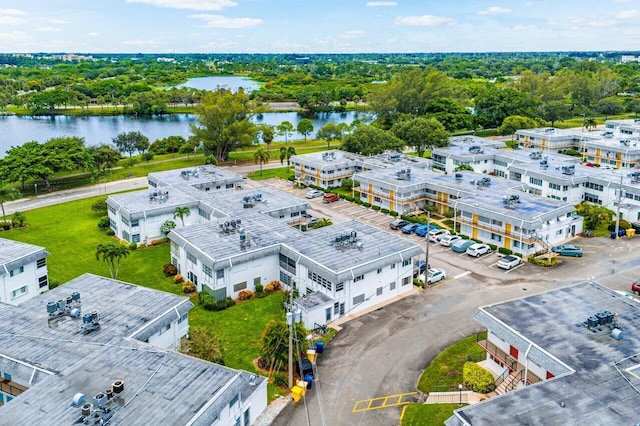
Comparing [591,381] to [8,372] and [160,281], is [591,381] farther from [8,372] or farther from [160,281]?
[160,281]

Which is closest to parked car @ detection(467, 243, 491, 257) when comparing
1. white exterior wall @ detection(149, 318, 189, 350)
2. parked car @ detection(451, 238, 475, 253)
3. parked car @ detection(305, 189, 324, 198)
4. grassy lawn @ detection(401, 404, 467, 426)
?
parked car @ detection(451, 238, 475, 253)

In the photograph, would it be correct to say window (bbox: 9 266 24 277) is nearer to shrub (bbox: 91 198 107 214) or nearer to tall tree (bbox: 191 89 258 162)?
shrub (bbox: 91 198 107 214)

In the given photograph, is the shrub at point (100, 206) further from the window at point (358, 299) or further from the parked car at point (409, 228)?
the window at point (358, 299)

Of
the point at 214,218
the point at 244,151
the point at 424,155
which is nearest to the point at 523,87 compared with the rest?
the point at 424,155

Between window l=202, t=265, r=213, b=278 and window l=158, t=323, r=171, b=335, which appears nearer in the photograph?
window l=158, t=323, r=171, b=335

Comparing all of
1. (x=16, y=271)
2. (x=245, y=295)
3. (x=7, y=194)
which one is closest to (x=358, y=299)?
(x=245, y=295)

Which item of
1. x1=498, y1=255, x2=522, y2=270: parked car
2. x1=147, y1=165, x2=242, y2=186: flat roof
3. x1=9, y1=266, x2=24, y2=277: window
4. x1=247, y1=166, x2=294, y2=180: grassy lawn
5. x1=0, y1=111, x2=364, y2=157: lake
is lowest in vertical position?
x1=498, y1=255, x2=522, y2=270: parked car

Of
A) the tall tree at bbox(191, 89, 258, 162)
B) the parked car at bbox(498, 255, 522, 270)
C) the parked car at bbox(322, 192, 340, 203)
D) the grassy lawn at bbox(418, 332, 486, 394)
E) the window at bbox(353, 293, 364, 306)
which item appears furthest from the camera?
the tall tree at bbox(191, 89, 258, 162)
